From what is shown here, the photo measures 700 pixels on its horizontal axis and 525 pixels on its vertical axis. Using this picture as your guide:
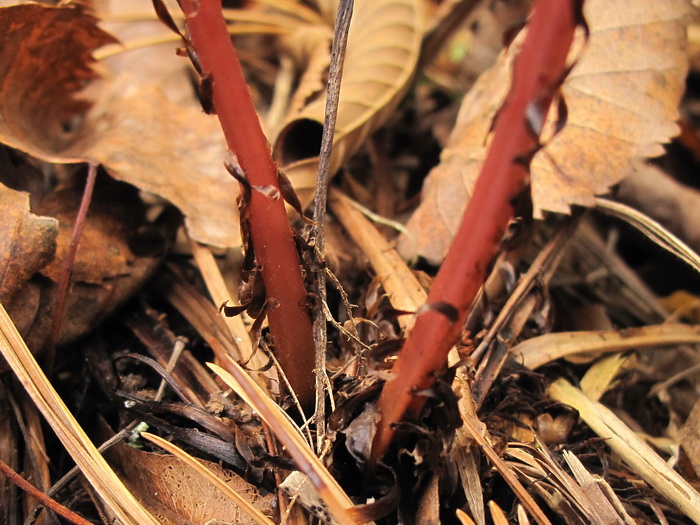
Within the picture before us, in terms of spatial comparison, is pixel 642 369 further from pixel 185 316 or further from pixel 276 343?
pixel 185 316

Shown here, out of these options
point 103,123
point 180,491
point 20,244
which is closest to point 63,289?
point 20,244

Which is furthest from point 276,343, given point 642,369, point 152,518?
point 642,369

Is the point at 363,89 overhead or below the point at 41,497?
overhead

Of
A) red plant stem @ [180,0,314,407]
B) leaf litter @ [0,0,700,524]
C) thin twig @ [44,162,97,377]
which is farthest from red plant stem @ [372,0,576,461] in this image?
thin twig @ [44,162,97,377]

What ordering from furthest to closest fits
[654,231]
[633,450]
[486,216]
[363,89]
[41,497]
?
[363,89], [654,231], [633,450], [41,497], [486,216]

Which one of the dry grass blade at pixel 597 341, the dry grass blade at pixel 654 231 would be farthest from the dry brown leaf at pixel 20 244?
the dry grass blade at pixel 654 231

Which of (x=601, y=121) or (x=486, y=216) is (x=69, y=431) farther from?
(x=601, y=121)
